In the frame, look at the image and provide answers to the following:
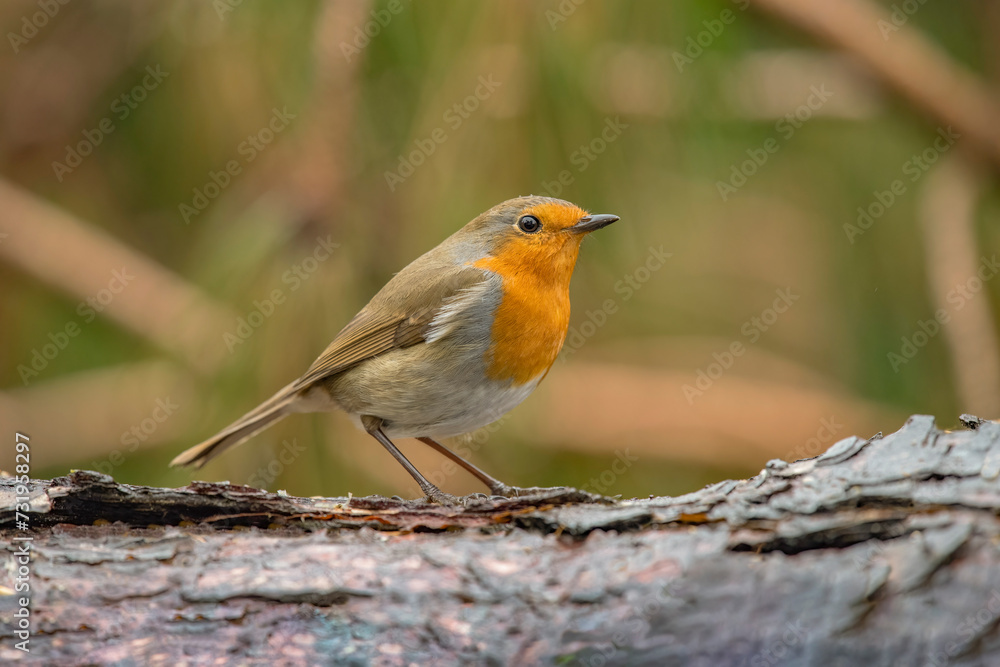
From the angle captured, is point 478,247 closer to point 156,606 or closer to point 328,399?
point 328,399

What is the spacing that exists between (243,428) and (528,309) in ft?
4.29

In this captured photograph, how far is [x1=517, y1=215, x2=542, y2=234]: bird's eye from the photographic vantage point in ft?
12.0

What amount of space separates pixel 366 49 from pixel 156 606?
2.87 m

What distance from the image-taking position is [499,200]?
4320 mm

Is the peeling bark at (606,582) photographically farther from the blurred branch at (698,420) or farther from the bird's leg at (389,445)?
the blurred branch at (698,420)

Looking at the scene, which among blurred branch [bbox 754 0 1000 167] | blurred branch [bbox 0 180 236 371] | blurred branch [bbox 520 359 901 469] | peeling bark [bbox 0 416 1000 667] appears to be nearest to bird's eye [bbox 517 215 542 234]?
blurred branch [bbox 520 359 901 469]

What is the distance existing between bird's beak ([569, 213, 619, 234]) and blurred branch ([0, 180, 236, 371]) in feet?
7.89

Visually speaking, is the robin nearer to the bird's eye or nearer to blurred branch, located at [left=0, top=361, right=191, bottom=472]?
the bird's eye

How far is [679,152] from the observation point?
4617 mm

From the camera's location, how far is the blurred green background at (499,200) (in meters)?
4.08

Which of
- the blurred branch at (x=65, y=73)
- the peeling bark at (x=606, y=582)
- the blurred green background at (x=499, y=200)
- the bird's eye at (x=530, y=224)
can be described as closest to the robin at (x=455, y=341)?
the bird's eye at (x=530, y=224)

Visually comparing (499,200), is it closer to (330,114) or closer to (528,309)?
(330,114)

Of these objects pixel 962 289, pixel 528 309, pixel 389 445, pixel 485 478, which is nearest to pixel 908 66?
pixel 962 289

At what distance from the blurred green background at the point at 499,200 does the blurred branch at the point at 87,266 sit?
0.06ft
